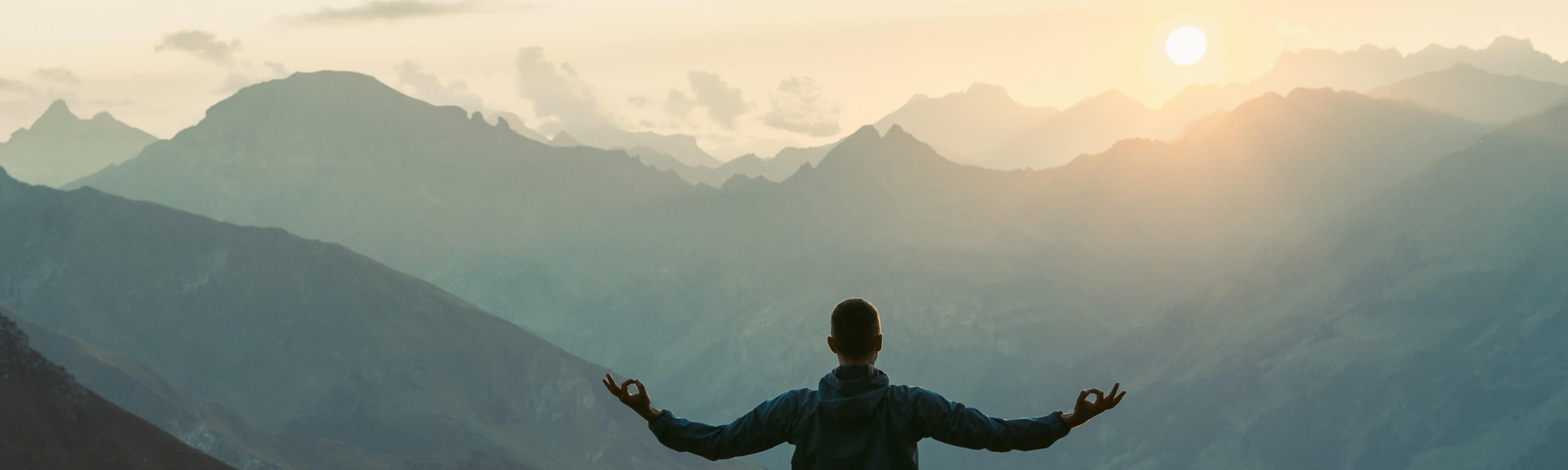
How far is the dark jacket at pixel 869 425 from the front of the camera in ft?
26.8

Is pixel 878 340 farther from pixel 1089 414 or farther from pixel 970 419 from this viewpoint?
pixel 1089 414

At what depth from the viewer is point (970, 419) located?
819cm

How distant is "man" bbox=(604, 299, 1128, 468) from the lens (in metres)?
8.16

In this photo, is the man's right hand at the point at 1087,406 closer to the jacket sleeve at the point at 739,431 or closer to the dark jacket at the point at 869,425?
the dark jacket at the point at 869,425

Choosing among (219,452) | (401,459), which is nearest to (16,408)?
(219,452)

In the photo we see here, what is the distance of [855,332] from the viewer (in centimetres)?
811

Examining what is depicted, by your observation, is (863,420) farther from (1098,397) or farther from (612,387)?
(612,387)

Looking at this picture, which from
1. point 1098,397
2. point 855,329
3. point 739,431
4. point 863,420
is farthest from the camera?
point 739,431

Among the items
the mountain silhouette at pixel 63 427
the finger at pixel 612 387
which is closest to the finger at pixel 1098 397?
the finger at pixel 612 387

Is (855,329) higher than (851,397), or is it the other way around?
(855,329)

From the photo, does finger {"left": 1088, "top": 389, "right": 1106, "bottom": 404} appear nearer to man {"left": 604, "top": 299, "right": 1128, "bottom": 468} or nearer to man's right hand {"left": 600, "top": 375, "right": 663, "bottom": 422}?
man {"left": 604, "top": 299, "right": 1128, "bottom": 468}

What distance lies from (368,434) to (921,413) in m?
199

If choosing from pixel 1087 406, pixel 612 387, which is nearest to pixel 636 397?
pixel 612 387

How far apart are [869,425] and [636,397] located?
4.60ft
